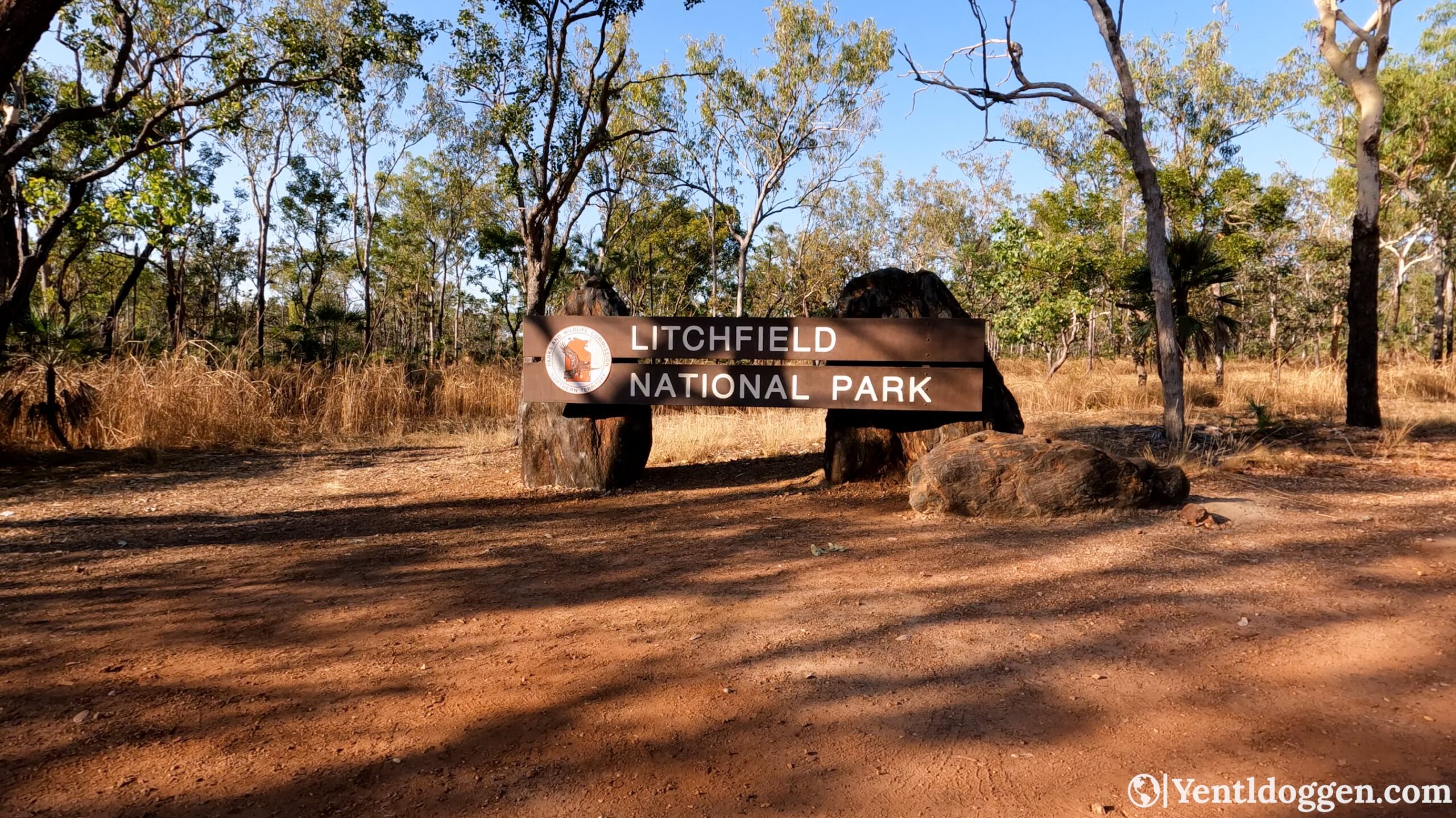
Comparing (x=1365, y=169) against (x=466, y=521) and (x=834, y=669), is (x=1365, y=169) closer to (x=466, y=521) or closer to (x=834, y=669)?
(x=834, y=669)

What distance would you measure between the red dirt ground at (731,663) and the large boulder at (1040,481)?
22 cm

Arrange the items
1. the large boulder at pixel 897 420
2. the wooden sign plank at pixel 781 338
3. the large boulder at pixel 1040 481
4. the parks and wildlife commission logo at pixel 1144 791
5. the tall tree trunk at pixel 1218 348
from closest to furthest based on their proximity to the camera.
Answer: the parks and wildlife commission logo at pixel 1144 791 < the large boulder at pixel 1040 481 < the wooden sign plank at pixel 781 338 < the large boulder at pixel 897 420 < the tall tree trunk at pixel 1218 348

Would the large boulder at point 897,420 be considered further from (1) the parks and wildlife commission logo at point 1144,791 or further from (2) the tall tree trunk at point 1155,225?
(1) the parks and wildlife commission logo at point 1144,791

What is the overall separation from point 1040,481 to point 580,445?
4.36 meters

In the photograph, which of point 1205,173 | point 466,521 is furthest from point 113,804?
point 1205,173

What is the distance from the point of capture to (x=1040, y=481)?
5730mm

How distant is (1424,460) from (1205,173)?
17.3 metres

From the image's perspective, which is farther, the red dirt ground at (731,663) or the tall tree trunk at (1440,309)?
the tall tree trunk at (1440,309)

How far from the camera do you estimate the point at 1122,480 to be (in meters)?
5.73

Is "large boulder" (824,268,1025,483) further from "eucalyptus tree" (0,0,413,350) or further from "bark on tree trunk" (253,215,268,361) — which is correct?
"bark on tree trunk" (253,215,268,361)

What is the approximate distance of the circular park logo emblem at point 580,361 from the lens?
7535mm

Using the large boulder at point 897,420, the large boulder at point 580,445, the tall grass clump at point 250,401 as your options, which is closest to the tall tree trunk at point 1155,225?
the large boulder at point 897,420

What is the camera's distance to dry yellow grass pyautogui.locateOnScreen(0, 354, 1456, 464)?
10086 mm

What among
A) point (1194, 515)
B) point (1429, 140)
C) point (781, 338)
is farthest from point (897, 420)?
point (1429, 140)
